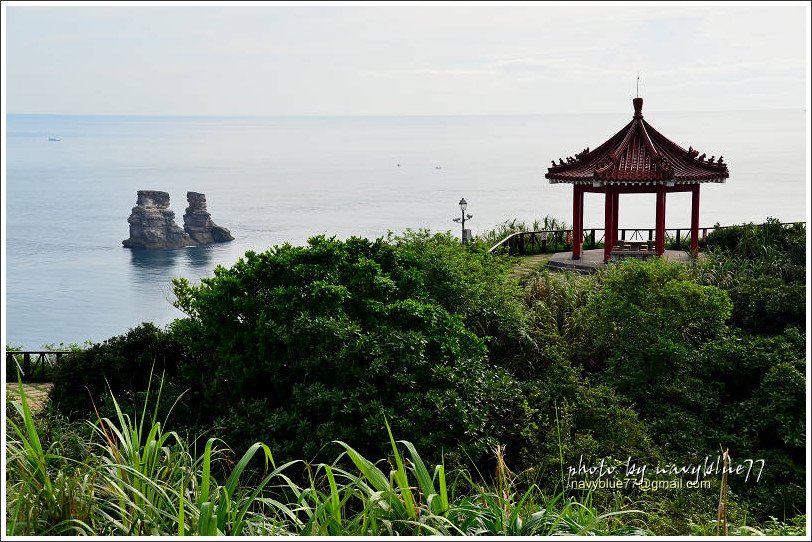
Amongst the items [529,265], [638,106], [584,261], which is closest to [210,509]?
[584,261]

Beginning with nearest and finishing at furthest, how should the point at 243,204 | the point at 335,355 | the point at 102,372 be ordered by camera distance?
the point at 335,355 → the point at 102,372 → the point at 243,204

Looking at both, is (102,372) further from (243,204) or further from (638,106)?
(243,204)

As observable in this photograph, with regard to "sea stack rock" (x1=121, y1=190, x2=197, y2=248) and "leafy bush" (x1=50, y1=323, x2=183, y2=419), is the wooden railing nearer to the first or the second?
"leafy bush" (x1=50, y1=323, x2=183, y2=419)

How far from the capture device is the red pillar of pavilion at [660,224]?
16.2 meters

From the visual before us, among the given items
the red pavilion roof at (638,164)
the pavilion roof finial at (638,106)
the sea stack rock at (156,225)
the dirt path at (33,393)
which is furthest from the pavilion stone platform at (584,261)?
the sea stack rock at (156,225)

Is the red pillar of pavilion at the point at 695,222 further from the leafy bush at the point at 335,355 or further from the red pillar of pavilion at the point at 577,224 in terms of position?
the leafy bush at the point at 335,355

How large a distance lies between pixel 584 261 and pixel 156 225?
50090 millimetres

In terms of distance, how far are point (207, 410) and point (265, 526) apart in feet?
15.2

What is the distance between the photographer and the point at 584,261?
17.0 metres

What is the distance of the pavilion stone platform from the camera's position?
54.2ft

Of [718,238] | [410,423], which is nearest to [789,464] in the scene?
[410,423]

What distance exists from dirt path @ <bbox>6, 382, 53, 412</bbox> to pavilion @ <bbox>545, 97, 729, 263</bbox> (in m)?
9.39

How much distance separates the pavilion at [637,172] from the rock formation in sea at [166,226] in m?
47.6

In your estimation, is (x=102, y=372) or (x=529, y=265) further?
(x=529, y=265)
